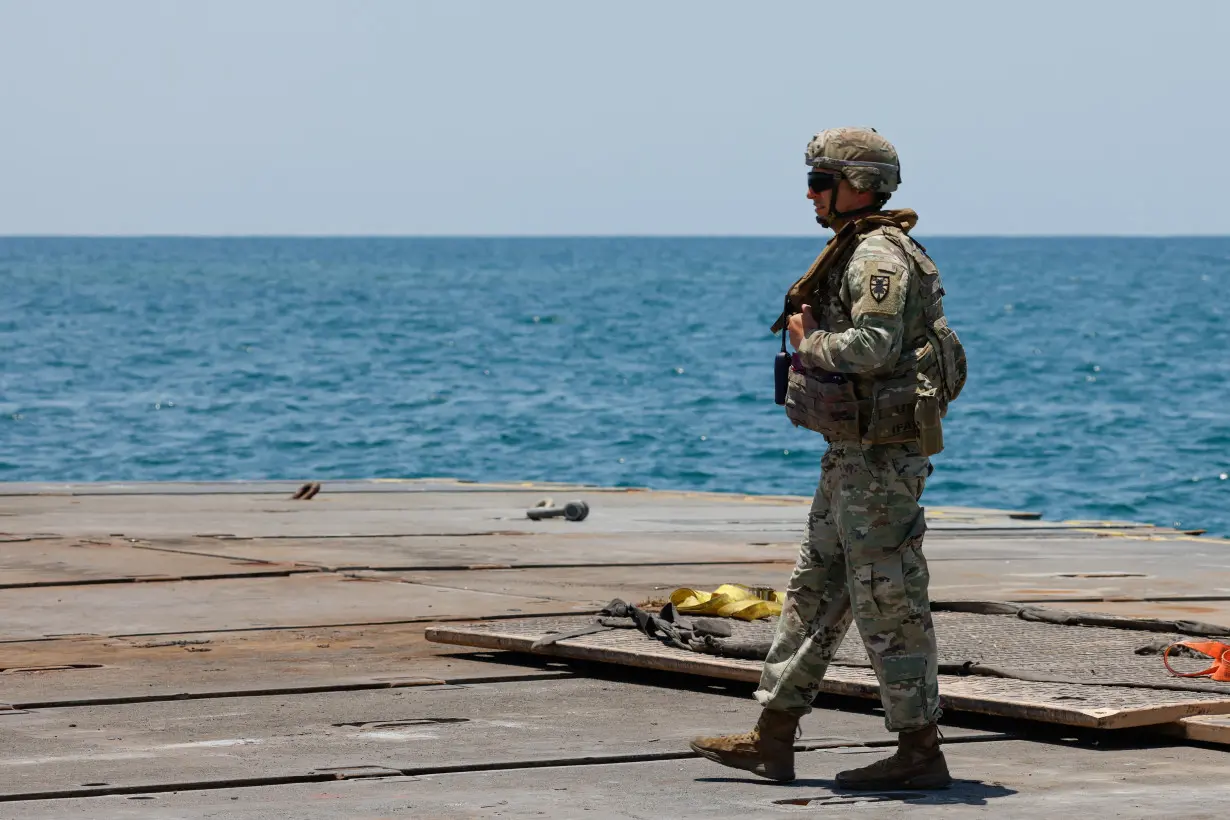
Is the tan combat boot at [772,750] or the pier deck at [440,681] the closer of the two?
the pier deck at [440,681]

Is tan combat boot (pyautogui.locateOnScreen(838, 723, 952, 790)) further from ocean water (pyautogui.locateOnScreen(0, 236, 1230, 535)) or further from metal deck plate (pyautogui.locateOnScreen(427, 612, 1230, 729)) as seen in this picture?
ocean water (pyautogui.locateOnScreen(0, 236, 1230, 535))

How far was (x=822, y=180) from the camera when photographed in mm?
6961

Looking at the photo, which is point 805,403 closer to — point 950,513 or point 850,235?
point 850,235

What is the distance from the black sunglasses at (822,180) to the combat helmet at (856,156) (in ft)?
0.06

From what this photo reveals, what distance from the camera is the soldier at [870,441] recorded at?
22.2ft

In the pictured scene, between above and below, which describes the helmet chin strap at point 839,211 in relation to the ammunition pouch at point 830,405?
above

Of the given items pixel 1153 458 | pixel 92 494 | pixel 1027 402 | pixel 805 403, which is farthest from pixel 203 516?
pixel 1027 402

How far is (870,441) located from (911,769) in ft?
3.19

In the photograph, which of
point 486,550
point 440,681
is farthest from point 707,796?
point 486,550

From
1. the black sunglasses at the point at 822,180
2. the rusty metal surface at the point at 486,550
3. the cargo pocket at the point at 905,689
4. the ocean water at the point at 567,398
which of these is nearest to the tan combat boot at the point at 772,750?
the cargo pocket at the point at 905,689

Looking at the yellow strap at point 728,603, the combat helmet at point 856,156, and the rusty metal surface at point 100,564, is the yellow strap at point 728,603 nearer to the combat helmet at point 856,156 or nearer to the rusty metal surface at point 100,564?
the rusty metal surface at point 100,564

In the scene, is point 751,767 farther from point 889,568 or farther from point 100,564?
point 100,564

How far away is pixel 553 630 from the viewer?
31.4ft

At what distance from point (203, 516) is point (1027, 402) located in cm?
3824
